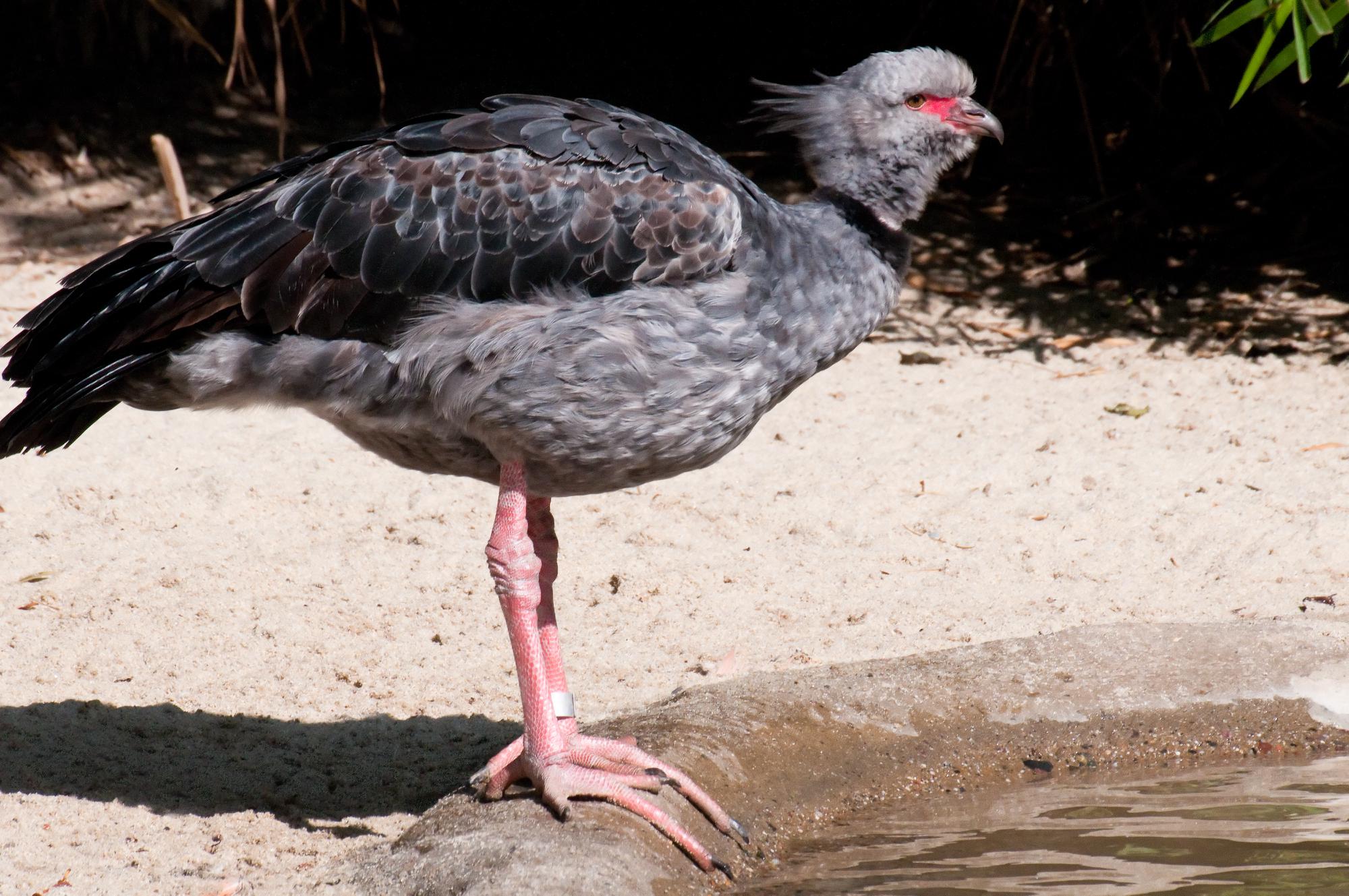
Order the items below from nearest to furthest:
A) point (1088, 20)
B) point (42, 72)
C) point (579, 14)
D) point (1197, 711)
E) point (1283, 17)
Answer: point (1197, 711), point (1283, 17), point (1088, 20), point (42, 72), point (579, 14)

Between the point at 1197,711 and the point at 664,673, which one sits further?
the point at 664,673

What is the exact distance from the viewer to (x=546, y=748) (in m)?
3.03

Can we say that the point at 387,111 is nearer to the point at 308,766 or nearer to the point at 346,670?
the point at 346,670

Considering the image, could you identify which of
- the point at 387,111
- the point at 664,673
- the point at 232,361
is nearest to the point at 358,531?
the point at 664,673

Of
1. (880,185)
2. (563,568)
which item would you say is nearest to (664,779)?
(880,185)

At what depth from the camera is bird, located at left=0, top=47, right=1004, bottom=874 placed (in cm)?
307

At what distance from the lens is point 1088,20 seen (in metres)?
7.52

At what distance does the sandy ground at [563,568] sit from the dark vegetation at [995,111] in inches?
56.1

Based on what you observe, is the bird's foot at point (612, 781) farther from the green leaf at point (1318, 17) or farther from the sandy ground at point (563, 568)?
the green leaf at point (1318, 17)

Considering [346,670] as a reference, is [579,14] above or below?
above

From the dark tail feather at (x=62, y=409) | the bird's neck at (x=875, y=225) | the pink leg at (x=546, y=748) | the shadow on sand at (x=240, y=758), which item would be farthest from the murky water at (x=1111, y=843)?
the dark tail feather at (x=62, y=409)

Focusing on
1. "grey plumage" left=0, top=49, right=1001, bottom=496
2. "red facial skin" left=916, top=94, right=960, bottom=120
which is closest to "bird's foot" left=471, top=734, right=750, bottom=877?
"grey plumage" left=0, top=49, right=1001, bottom=496

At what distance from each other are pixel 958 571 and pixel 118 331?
2.70 metres

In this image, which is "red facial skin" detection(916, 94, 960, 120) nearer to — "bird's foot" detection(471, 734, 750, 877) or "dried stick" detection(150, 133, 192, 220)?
"bird's foot" detection(471, 734, 750, 877)
